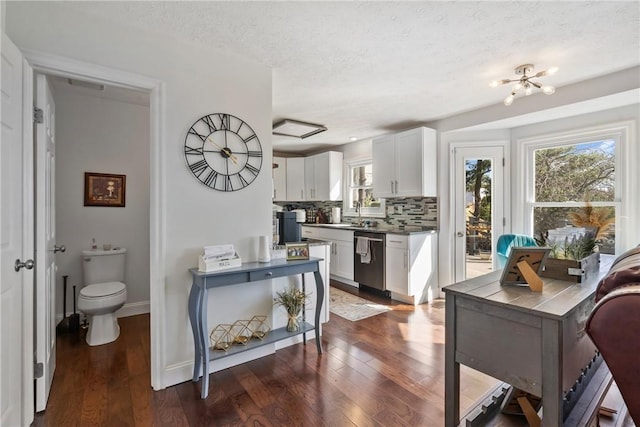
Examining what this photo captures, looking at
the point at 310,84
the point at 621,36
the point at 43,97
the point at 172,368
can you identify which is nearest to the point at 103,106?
the point at 43,97

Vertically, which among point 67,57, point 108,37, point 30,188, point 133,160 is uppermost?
point 108,37

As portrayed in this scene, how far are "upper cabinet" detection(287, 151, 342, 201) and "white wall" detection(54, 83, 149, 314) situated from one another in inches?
116

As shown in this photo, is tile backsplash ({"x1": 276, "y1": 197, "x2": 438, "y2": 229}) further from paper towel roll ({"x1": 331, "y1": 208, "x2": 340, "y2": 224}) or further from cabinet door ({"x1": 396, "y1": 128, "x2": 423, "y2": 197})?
paper towel roll ({"x1": 331, "y1": 208, "x2": 340, "y2": 224})

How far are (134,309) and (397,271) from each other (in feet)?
10.3

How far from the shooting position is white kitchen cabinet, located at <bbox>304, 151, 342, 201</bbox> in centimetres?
560

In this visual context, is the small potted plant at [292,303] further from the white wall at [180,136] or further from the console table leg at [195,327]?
the console table leg at [195,327]

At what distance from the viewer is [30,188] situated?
66.5 inches

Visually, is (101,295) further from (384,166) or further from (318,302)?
(384,166)

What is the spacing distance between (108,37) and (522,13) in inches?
99.4

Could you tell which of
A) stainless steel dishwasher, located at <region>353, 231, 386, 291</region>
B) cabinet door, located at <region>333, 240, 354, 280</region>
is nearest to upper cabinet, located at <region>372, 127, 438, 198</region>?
stainless steel dishwasher, located at <region>353, 231, 386, 291</region>

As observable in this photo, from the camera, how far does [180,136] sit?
2.14 meters

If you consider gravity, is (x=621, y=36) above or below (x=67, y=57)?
above

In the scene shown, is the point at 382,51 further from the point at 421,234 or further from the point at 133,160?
the point at 133,160

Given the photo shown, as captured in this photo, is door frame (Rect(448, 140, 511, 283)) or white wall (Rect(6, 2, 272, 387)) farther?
door frame (Rect(448, 140, 511, 283))
